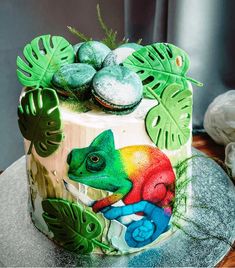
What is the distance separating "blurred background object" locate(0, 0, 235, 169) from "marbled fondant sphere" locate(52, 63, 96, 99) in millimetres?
549

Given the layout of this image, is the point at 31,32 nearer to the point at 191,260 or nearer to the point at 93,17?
the point at 93,17

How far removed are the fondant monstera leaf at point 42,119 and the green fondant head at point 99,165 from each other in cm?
4

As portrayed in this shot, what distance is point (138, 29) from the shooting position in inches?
60.9

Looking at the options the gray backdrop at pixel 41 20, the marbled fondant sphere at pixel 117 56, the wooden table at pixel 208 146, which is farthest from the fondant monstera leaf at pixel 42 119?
the gray backdrop at pixel 41 20

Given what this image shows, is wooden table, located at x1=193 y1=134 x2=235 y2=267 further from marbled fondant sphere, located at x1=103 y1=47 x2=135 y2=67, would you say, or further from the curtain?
marbled fondant sphere, located at x1=103 y1=47 x2=135 y2=67

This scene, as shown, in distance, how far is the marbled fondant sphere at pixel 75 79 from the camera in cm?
85

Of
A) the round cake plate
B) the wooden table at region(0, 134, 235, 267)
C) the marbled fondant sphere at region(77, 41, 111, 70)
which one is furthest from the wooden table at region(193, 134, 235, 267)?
the marbled fondant sphere at region(77, 41, 111, 70)

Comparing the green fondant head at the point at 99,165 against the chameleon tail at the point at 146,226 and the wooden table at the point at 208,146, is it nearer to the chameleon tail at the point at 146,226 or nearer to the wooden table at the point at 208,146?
the chameleon tail at the point at 146,226

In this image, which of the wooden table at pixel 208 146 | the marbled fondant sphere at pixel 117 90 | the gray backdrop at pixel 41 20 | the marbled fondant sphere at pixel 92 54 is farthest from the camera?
the gray backdrop at pixel 41 20

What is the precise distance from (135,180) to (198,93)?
643mm

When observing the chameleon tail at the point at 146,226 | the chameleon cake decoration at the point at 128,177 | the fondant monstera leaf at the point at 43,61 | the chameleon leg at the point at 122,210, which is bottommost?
the chameleon tail at the point at 146,226

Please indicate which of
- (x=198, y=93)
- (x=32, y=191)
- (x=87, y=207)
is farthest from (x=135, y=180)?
(x=198, y=93)

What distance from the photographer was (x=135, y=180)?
2.79 ft

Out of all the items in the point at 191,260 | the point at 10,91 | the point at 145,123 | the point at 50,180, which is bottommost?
the point at 10,91
